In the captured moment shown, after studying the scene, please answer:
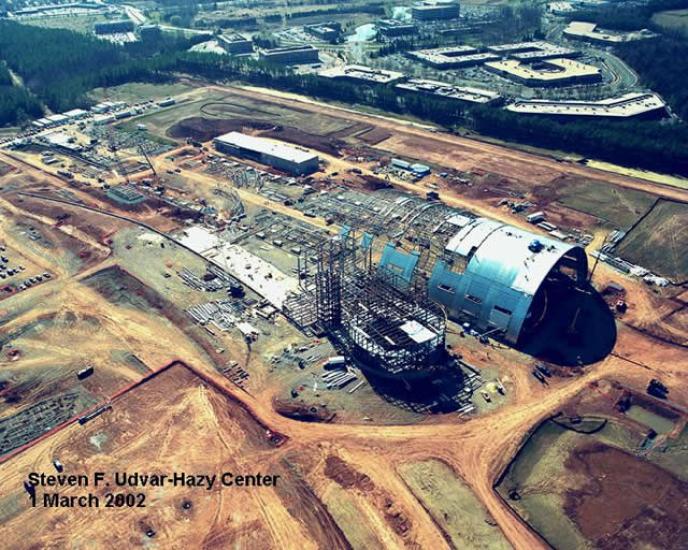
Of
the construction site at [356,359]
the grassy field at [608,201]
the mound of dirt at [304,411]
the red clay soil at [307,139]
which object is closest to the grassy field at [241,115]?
the red clay soil at [307,139]

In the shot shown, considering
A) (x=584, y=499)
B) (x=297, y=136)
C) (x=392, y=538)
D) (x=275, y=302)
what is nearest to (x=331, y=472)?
(x=392, y=538)

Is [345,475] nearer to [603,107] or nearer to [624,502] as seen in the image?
[624,502]

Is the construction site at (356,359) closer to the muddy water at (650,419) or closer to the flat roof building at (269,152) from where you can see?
the muddy water at (650,419)

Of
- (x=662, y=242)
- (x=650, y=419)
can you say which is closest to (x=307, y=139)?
(x=662, y=242)

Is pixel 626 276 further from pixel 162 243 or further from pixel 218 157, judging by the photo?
pixel 218 157

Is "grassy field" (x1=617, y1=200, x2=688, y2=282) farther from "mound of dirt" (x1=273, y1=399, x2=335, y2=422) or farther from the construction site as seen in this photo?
"mound of dirt" (x1=273, y1=399, x2=335, y2=422)
